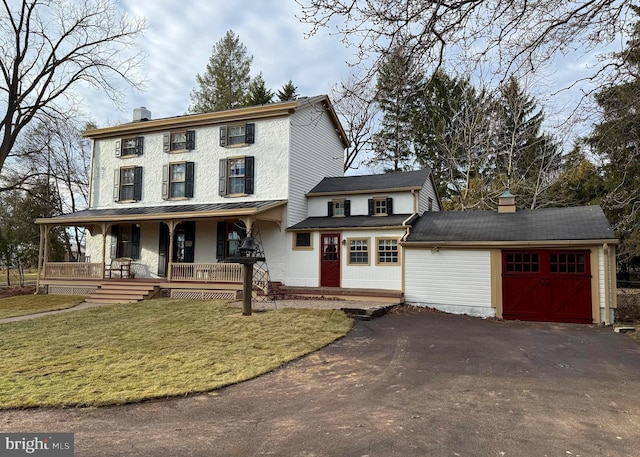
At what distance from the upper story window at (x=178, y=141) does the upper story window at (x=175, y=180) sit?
28.9 inches

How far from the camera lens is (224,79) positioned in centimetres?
3209

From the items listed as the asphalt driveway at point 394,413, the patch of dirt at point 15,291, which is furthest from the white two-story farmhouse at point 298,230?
the asphalt driveway at point 394,413

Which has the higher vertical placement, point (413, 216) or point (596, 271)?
point (413, 216)

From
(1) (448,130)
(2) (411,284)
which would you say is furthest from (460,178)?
(2) (411,284)

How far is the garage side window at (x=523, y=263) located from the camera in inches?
479

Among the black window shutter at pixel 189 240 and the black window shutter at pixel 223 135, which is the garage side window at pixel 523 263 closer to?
the black window shutter at pixel 223 135

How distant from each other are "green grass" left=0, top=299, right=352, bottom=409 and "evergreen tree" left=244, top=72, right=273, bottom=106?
22.4m

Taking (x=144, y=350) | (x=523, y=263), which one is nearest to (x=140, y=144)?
Answer: (x=144, y=350)

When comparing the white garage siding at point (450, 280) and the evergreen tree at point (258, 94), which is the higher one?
the evergreen tree at point (258, 94)

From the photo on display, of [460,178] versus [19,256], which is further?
[460,178]

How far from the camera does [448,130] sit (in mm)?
27516

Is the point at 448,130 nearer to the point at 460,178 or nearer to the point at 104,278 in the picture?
the point at 460,178

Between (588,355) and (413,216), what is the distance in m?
8.36

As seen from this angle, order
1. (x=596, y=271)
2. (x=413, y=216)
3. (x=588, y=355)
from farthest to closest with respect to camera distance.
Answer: (x=413, y=216) < (x=596, y=271) < (x=588, y=355)
